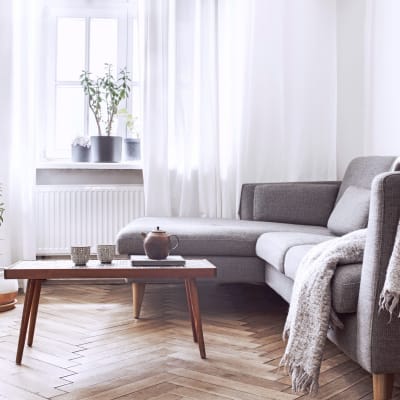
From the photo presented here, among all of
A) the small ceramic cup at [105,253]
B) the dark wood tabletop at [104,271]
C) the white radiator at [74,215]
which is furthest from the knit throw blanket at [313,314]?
the white radiator at [74,215]

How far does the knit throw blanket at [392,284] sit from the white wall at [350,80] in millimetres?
2262

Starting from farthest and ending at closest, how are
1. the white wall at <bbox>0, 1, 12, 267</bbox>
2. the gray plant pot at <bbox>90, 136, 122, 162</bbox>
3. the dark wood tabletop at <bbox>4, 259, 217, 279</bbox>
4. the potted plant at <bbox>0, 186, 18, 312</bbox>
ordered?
the gray plant pot at <bbox>90, 136, 122, 162</bbox>, the white wall at <bbox>0, 1, 12, 267</bbox>, the potted plant at <bbox>0, 186, 18, 312</bbox>, the dark wood tabletop at <bbox>4, 259, 217, 279</bbox>

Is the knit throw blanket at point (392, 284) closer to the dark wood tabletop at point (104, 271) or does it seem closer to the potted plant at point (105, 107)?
the dark wood tabletop at point (104, 271)

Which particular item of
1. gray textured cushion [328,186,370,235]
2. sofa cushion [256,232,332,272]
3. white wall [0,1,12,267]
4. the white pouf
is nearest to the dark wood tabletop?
sofa cushion [256,232,332,272]

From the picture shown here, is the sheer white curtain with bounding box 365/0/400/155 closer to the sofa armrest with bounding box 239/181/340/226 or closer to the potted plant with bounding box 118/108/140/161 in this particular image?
the sofa armrest with bounding box 239/181/340/226

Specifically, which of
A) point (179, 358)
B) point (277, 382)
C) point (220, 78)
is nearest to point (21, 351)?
point (179, 358)

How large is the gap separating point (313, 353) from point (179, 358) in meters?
0.70

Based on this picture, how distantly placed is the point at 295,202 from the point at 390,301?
1.97 metres

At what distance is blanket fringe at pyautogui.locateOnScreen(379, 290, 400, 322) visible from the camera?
5.88 ft

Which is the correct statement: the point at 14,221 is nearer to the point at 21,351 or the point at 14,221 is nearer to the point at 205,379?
the point at 21,351

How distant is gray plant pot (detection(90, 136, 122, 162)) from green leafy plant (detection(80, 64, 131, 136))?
0.06 metres

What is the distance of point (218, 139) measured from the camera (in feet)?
14.1

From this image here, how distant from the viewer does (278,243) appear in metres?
2.86

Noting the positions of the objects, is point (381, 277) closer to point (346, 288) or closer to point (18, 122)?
point (346, 288)
